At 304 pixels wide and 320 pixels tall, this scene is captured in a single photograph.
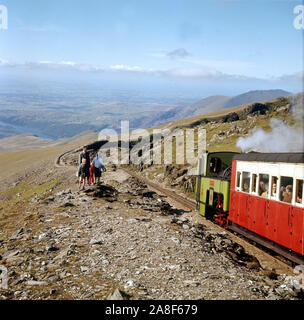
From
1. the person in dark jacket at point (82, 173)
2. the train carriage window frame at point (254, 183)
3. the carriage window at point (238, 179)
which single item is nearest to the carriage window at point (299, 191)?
the train carriage window frame at point (254, 183)

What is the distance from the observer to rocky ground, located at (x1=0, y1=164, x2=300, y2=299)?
1153 centimetres

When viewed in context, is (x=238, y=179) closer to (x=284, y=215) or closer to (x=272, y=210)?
(x=272, y=210)

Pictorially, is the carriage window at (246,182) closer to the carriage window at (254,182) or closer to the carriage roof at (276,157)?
the carriage window at (254,182)

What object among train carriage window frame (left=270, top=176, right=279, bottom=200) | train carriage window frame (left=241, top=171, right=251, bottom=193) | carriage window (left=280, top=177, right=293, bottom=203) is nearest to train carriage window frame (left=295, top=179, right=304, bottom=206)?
carriage window (left=280, top=177, right=293, bottom=203)

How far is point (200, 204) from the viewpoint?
993 inches

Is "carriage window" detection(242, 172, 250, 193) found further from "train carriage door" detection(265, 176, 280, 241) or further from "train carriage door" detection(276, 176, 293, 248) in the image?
"train carriage door" detection(276, 176, 293, 248)

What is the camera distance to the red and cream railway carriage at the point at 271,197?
13.4 m

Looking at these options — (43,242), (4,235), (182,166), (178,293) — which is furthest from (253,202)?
(182,166)

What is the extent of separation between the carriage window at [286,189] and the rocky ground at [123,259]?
117 inches

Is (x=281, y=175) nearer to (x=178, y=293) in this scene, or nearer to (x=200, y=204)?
(x=178, y=293)

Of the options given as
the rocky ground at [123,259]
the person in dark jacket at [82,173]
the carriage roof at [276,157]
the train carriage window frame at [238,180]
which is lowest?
the rocky ground at [123,259]
